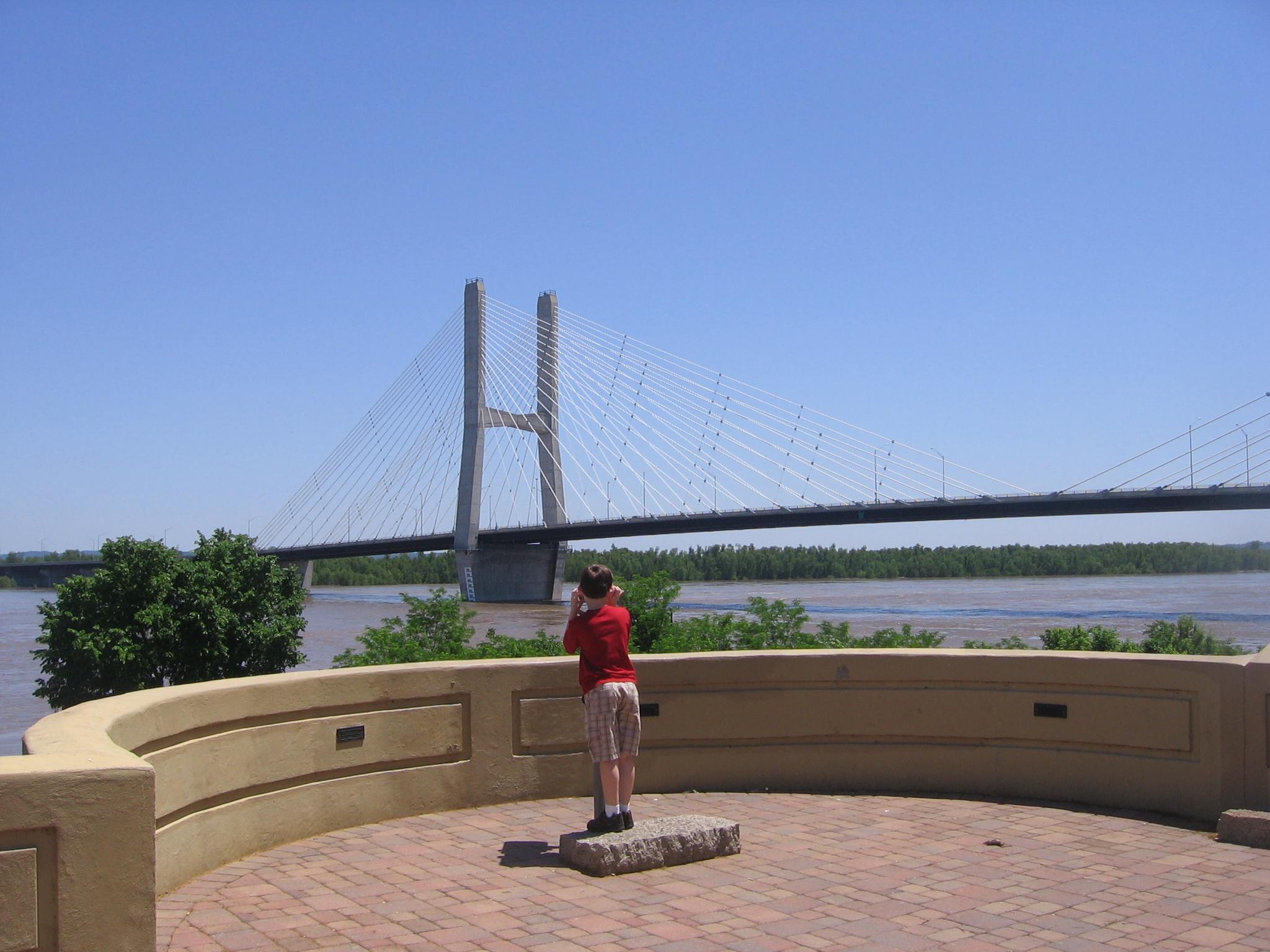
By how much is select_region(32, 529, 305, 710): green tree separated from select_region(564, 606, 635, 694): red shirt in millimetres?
14616

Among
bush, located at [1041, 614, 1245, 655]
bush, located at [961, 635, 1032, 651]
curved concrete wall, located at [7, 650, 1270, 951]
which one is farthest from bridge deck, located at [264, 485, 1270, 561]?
curved concrete wall, located at [7, 650, 1270, 951]

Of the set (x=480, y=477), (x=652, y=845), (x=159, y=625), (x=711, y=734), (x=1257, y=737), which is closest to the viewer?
(x=652, y=845)

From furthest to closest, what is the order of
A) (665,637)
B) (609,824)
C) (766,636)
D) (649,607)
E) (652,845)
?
(649,607)
(766,636)
(665,637)
(609,824)
(652,845)

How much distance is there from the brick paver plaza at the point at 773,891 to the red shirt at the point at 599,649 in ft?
2.31

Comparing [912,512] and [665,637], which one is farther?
[912,512]

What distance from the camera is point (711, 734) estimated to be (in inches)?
229

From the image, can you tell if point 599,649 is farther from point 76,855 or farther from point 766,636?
point 766,636

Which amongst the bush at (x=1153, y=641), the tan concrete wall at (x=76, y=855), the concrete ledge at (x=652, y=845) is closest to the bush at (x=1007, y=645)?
the bush at (x=1153, y=641)

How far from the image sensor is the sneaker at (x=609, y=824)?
4.56 metres

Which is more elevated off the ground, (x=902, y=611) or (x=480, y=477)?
(x=480, y=477)

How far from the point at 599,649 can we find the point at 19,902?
2.29 m

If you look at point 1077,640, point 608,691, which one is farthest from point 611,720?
point 1077,640

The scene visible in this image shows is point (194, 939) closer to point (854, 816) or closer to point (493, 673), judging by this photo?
point (493, 673)

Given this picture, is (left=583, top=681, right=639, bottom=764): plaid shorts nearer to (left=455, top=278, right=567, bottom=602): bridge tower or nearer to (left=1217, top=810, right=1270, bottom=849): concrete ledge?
(left=1217, top=810, right=1270, bottom=849): concrete ledge
